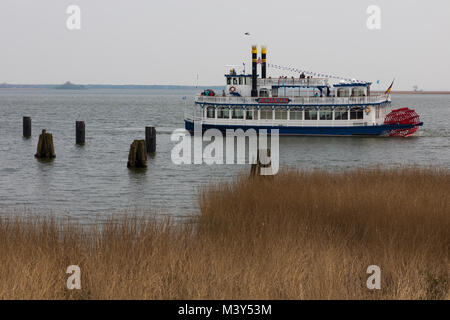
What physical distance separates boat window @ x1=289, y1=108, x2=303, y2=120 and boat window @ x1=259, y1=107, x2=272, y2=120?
6.02 ft

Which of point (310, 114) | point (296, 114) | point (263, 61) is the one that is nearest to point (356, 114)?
point (310, 114)

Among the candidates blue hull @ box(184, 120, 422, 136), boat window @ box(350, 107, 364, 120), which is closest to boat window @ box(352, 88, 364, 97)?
boat window @ box(350, 107, 364, 120)

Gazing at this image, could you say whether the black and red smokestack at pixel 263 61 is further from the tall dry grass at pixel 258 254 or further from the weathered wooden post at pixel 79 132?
the tall dry grass at pixel 258 254

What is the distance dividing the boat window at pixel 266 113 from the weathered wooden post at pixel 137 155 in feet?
68.5

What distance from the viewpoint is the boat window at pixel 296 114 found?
52.5 metres

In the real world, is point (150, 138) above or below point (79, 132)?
below

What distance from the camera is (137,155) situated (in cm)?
3300

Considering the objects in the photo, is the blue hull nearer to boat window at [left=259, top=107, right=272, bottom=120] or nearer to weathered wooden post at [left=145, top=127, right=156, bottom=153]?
boat window at [left=259, top=107, right=272, bottom=120]

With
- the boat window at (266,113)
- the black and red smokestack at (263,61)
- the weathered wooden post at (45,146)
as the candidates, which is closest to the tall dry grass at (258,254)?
the weathered wooden post at (45,146)

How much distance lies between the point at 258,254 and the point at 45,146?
96.3 ft

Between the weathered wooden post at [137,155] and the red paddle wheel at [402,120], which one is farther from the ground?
the red paddle wheel at [402,120]

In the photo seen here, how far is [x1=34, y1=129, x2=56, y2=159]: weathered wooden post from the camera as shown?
→ 37.5 meters

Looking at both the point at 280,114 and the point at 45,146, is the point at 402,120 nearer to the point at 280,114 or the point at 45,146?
the point at 280,114
